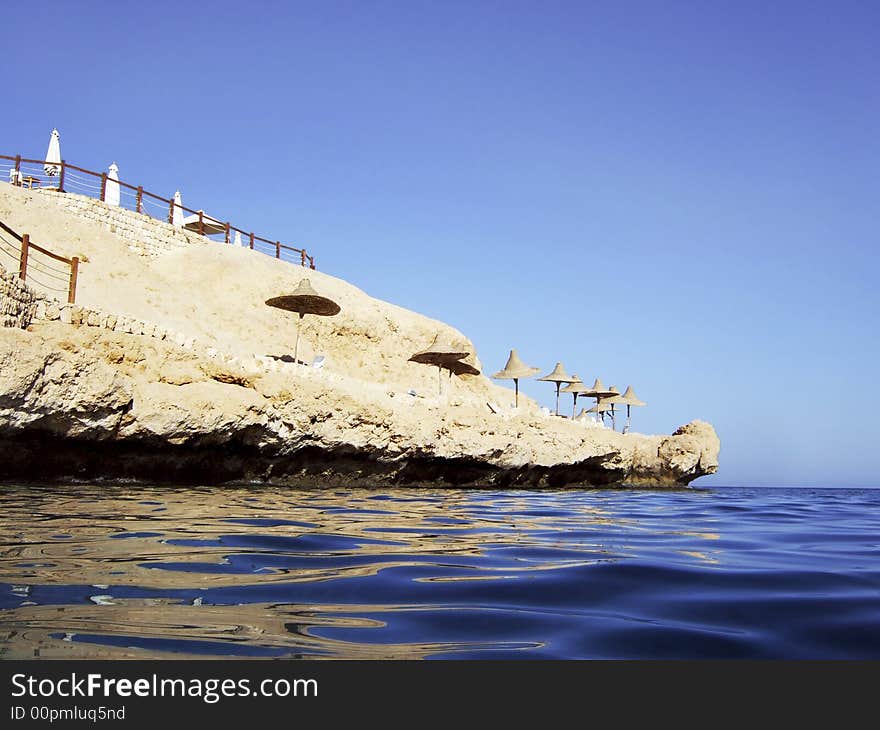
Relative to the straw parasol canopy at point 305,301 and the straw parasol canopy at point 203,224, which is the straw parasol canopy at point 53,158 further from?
the straw parasol canopy at point 305,301

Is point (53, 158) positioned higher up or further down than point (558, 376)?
higher up

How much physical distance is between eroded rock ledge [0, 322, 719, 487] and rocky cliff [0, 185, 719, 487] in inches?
0.9

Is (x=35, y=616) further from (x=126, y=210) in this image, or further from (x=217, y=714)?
(x=126, y=210)

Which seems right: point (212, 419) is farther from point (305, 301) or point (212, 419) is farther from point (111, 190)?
point (111, 190)

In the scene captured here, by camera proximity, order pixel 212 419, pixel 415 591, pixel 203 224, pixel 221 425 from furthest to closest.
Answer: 1. pixel 203 224
2. pixel 221 425
3. pixel 212 419
4. pixel 415 591

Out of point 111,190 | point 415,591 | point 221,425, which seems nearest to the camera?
point 415,591

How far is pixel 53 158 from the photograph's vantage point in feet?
84.0

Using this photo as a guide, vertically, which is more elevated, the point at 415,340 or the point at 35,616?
the point at 415,340

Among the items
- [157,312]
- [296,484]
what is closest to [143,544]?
[296,484]

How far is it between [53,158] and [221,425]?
20862 mm

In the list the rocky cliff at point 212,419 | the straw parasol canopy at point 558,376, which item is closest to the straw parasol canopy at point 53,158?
the rocky cliff at point 212,419

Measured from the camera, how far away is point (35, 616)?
2078 mm

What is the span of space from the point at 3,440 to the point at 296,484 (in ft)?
16.1

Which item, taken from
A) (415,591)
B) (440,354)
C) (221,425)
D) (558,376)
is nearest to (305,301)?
(440,354)
